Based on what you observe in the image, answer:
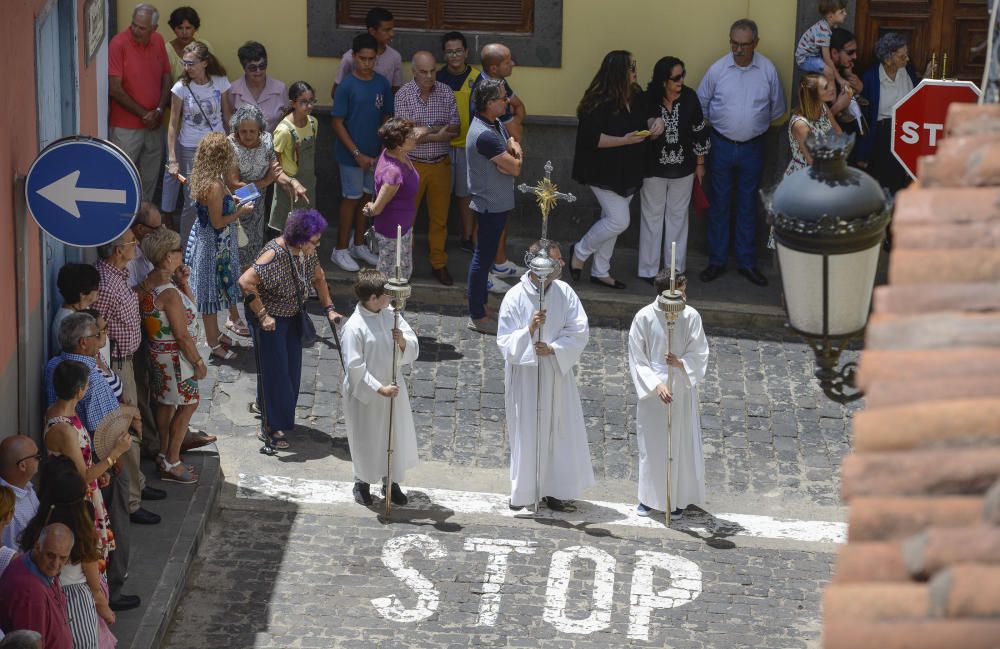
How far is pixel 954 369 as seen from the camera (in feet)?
13.7

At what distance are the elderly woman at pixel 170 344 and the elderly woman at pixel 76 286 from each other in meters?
0.81

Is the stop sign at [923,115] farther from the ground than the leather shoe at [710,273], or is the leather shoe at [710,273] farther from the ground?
the stop sign at [923,115]

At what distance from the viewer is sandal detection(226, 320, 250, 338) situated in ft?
46.0

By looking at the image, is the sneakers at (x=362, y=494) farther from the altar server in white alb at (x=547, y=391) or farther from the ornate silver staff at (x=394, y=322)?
the altar server in white alb at (x=547, y=391)

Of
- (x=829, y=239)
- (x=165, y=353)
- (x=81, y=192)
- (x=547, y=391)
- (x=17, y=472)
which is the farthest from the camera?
(x=547, y=391)

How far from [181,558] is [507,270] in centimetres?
522

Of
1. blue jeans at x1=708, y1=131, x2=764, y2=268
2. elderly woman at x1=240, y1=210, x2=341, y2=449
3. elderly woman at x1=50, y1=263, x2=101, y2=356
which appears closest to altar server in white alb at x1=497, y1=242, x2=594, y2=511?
elderly woman at x1=240, y1=210, x2=341, y2=449

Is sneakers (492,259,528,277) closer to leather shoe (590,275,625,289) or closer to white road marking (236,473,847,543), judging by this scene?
leather shoe (590,275,625,289)

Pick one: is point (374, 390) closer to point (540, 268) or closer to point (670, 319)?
point (540, 268)

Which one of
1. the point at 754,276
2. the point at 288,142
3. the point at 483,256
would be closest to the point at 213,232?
the point at 288,142

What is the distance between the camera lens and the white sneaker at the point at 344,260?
49.3 feet

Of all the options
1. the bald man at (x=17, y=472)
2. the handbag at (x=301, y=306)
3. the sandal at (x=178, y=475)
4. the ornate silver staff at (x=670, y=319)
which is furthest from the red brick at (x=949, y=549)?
the handbag at (x=301, y=306)

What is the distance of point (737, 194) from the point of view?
15289 millimetres

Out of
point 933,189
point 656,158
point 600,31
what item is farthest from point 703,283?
point 933,189
